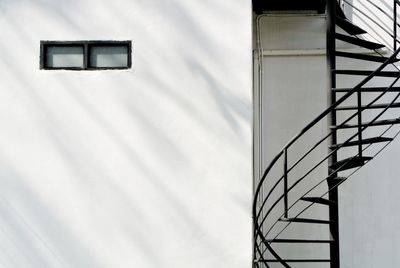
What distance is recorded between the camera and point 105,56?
555 centimetres

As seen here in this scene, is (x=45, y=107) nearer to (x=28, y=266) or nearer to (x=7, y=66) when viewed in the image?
(x=7, y=66)

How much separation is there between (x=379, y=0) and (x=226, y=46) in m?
2.07

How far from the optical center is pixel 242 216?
5238mm

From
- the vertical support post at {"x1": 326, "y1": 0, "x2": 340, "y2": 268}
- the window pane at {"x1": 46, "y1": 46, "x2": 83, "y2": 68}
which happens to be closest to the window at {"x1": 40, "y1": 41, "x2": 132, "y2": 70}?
the window pane at {"x1": 46, "y1": 46, "x2": 83, "y2": 68}

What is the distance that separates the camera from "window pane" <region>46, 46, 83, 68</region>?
18.3ft

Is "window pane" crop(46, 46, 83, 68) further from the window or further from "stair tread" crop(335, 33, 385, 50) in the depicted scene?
"stair tread" crop(335, 33, 385, 50)

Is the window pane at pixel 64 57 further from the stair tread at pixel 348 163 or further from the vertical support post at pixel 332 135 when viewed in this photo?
the stair tread at pixel 348 163

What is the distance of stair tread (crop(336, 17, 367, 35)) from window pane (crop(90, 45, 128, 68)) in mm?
2113

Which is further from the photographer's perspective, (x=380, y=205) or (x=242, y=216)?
(x=380, y=205)

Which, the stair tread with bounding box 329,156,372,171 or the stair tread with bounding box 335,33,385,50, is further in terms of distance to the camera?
the stair tread with bounding box 335,33,385,50

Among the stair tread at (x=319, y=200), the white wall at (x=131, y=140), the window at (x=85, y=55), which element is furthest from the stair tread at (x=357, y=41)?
the window at (x=85, y=55)

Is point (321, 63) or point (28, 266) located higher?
point (321, 63)

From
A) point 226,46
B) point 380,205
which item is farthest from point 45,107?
point 380,205

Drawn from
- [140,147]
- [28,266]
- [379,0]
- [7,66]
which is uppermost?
[379,0]
